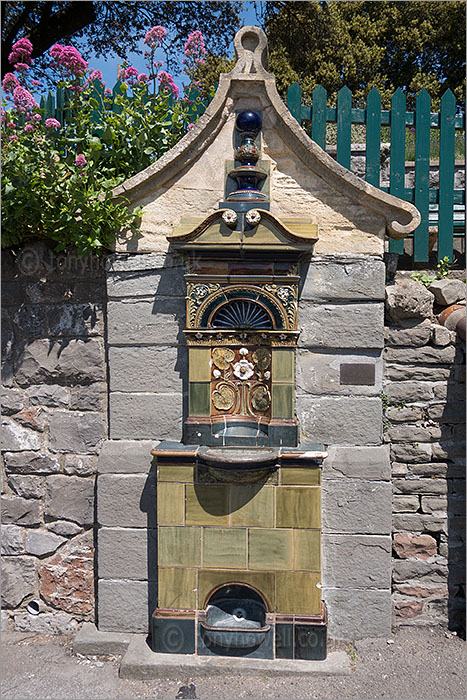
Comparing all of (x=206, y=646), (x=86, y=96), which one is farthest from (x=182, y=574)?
(x=86, y=96)

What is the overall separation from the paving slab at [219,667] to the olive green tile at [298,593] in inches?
11.7

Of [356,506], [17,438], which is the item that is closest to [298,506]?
[356,506]

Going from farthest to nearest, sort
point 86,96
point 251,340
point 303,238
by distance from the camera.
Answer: point 86,96 → point 251,340 → point 303,238

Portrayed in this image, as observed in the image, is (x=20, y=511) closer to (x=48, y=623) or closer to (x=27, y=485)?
(x=27, y=485)

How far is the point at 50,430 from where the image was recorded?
376 cm

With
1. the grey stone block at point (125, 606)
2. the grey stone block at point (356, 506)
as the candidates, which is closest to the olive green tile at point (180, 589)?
the grey stone block at point (125, 606)

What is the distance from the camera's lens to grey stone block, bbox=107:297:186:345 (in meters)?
3.58

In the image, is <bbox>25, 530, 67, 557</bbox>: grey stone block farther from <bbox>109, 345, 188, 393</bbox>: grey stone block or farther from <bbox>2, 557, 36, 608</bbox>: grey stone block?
<bbox>109, 345, 188, 393</bbox>: grey stone block

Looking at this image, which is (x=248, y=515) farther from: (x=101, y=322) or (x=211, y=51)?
(x=211, y=51)

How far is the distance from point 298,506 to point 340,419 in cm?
63

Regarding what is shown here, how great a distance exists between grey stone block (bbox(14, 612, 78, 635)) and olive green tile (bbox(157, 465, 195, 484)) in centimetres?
132

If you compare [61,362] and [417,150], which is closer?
[61,362]

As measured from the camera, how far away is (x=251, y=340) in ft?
11.6

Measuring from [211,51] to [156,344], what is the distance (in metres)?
9.80
